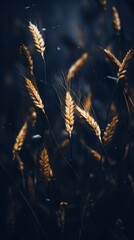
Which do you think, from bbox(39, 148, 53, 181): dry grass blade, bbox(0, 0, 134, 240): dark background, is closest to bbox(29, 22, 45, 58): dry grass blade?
bbox(0, 0, 134, 240): dark background

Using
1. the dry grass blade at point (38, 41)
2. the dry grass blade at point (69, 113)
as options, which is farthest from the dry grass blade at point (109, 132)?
the dry grass blade at point (38, 41)

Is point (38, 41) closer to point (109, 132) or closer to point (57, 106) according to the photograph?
point (109, 132)

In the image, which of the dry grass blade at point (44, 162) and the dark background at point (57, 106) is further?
the dark background at point (57, 106)

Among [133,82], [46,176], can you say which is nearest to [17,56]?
[133,82]

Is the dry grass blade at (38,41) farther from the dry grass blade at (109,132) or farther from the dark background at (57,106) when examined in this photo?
the dry grass blade at (109,132)

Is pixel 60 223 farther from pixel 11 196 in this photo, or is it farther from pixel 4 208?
pixel 4 208

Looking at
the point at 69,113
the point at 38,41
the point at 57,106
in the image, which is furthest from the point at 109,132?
the point at 57,106

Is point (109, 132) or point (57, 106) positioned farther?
point (57, 106)

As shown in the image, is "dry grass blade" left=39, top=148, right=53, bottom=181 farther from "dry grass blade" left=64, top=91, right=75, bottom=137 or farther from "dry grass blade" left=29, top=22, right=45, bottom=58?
"dry grass blade" left=29, top=22, right=45, bottom=58

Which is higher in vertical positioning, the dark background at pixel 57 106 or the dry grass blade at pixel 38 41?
the dry grass blade at pixel 38 41

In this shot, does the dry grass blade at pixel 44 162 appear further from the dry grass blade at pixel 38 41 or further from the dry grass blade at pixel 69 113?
the dry grass blade at pixel 38 41

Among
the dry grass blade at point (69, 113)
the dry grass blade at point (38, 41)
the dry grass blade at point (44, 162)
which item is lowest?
the dry grass blade at point (44, 162)

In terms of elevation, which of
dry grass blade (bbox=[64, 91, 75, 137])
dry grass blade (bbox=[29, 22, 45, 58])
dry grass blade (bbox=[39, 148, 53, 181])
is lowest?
dry grass blade (bbox=[39, 148, 53, 181])
